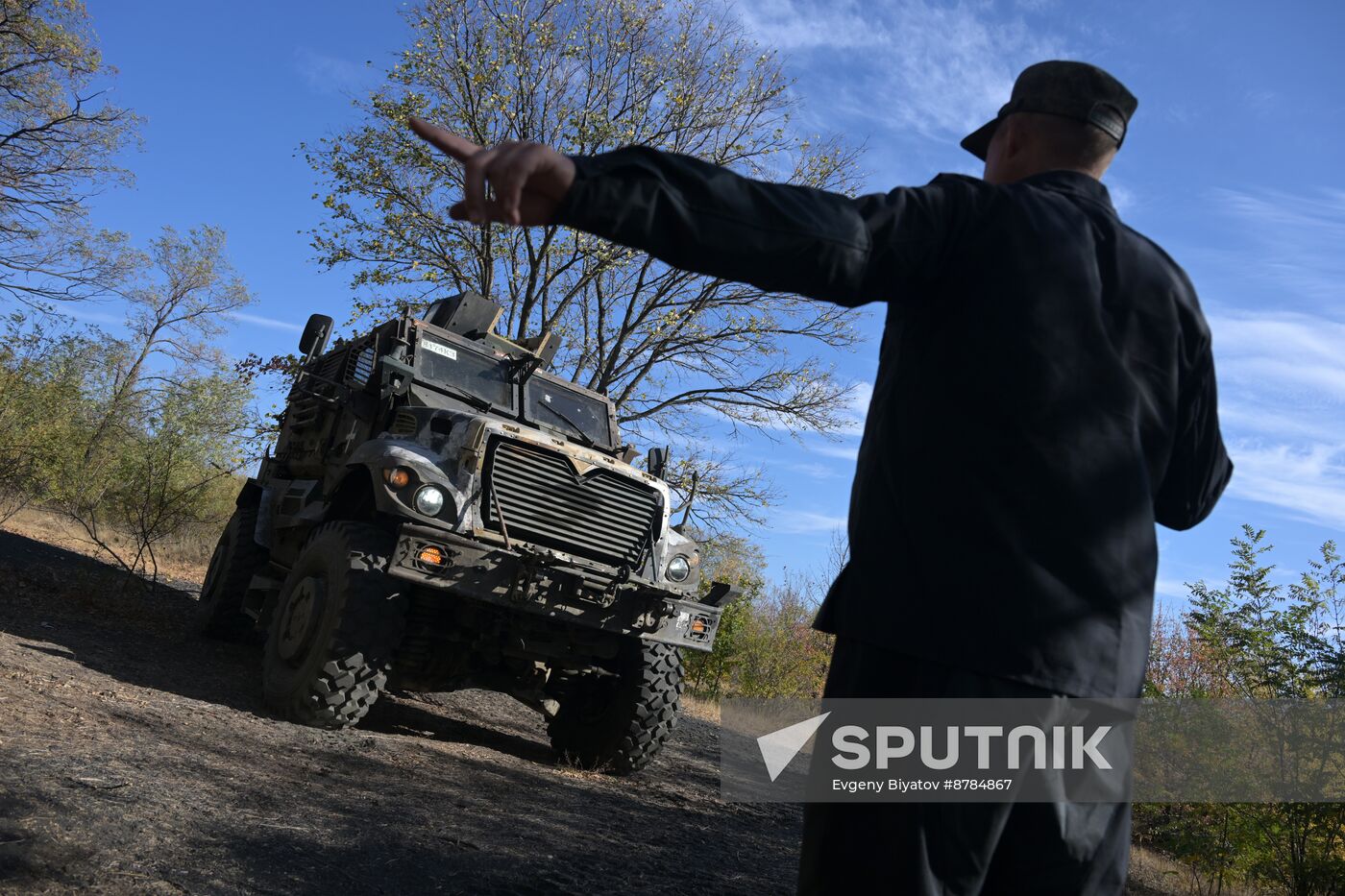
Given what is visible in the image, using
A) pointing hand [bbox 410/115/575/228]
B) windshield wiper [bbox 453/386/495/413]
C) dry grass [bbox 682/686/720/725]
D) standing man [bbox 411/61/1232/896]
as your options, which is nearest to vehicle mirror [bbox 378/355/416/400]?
windshield wiper [bbox 453/386/495/413]

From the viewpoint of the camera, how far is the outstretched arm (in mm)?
1417

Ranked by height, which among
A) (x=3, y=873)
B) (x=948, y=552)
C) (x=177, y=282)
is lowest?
(x=3, y=873)

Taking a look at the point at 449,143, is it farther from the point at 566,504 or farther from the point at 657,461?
the point at 657,461

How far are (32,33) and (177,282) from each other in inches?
934

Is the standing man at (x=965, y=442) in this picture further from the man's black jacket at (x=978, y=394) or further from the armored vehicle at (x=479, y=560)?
the armored vehicle at (x=479, y=560)

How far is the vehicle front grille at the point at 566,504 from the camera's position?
6.37 metres

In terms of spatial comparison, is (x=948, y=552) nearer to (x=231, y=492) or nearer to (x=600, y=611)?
(x=600, y=611)

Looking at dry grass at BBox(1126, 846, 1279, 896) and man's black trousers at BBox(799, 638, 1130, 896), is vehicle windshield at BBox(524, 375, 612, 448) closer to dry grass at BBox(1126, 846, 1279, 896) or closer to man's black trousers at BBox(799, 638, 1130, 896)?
dry grass at BBox(1126, 846, 1279, 896)

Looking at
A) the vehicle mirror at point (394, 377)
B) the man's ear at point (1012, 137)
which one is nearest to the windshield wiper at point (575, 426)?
the vehicle mirror at point (394, 377)

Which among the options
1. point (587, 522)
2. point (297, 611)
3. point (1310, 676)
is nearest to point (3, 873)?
point (297, 611)

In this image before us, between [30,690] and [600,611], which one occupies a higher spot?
[600,611]

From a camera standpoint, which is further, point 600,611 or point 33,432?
point 33,432

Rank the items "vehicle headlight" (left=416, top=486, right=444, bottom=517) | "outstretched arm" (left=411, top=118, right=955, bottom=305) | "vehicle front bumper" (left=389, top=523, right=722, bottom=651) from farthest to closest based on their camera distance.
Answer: "vehicle headlight" (left=416, top=486, right=444, bottom=517) → "vehicle front bumper" (left=389, top=523, right=722, bottom=651) → "outstretched arm" (left=411, top=118, right=955, bottom=305)

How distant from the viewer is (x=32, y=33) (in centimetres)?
1664
